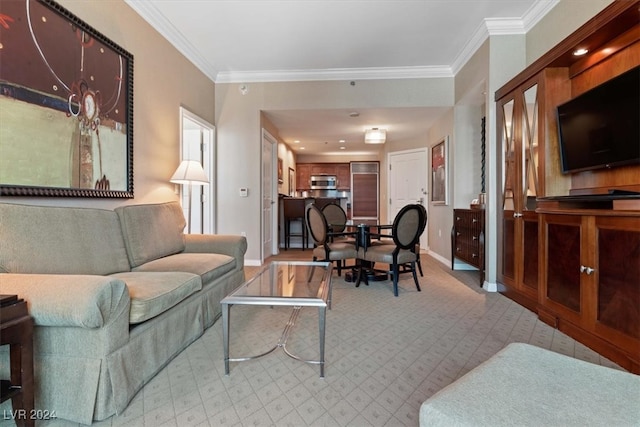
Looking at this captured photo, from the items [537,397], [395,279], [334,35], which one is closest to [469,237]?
[395,279]

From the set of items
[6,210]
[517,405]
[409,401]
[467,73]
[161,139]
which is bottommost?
[409,401]

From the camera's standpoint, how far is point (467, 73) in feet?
12.5

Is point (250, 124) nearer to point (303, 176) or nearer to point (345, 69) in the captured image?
point (345, 69)

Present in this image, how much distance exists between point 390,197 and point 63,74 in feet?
19.7

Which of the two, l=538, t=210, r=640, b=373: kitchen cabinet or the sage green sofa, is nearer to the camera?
the sage green sofa

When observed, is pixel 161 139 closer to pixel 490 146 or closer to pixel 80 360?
pixel 80 360

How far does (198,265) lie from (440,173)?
4233mm

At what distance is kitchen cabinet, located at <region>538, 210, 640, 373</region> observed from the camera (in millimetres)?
1576

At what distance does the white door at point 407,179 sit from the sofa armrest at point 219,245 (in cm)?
427

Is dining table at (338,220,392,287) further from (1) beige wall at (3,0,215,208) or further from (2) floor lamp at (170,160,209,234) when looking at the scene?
(1) beige wall at (3,0,215,208)

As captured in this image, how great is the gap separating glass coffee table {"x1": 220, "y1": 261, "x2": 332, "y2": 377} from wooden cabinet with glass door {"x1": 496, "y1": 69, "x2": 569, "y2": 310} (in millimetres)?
1764

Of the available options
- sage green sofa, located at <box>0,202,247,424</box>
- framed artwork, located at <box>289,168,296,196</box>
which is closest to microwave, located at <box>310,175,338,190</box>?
framed artwork, located at <box>289,168,296,196</box>

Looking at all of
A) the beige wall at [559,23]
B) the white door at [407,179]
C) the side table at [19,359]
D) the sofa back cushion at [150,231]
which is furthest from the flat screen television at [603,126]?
the white door at [407,179]

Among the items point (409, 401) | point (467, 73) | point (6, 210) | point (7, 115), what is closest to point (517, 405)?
point (409, 401)
